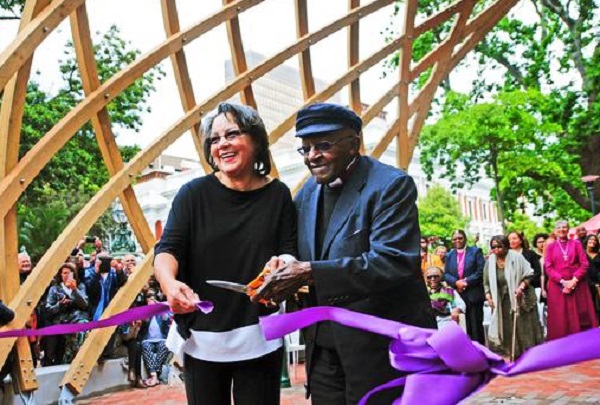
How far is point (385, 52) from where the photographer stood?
958 centimetres

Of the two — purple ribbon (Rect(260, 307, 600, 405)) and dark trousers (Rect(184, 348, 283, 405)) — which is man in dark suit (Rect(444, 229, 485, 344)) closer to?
dark trousers (Rect(184, 348, 283, 405))

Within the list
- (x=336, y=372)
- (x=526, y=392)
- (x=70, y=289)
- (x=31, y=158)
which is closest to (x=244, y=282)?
(x=336, y=372)

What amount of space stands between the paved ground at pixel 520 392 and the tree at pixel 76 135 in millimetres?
10456

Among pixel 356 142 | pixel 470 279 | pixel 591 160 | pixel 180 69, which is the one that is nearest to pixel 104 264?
pixel 180 69

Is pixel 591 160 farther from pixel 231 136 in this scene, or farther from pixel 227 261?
pixel 227 261

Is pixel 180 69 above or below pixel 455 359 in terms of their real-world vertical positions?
above

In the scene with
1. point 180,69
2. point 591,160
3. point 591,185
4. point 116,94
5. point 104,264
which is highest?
point 591,160

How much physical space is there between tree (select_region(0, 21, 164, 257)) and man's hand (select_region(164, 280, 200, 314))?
1552 cm

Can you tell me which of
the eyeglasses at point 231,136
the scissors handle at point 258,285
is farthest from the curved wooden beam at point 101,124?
the scissors handle at point 258,285

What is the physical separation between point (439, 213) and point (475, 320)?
42673 mm

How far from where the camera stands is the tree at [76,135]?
60.6 feet

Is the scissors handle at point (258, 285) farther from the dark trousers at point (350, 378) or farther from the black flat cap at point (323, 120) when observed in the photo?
the black flat cap at point (323, 120)

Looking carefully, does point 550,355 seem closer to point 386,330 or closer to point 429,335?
point 429,335

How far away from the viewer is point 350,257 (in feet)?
7.51
